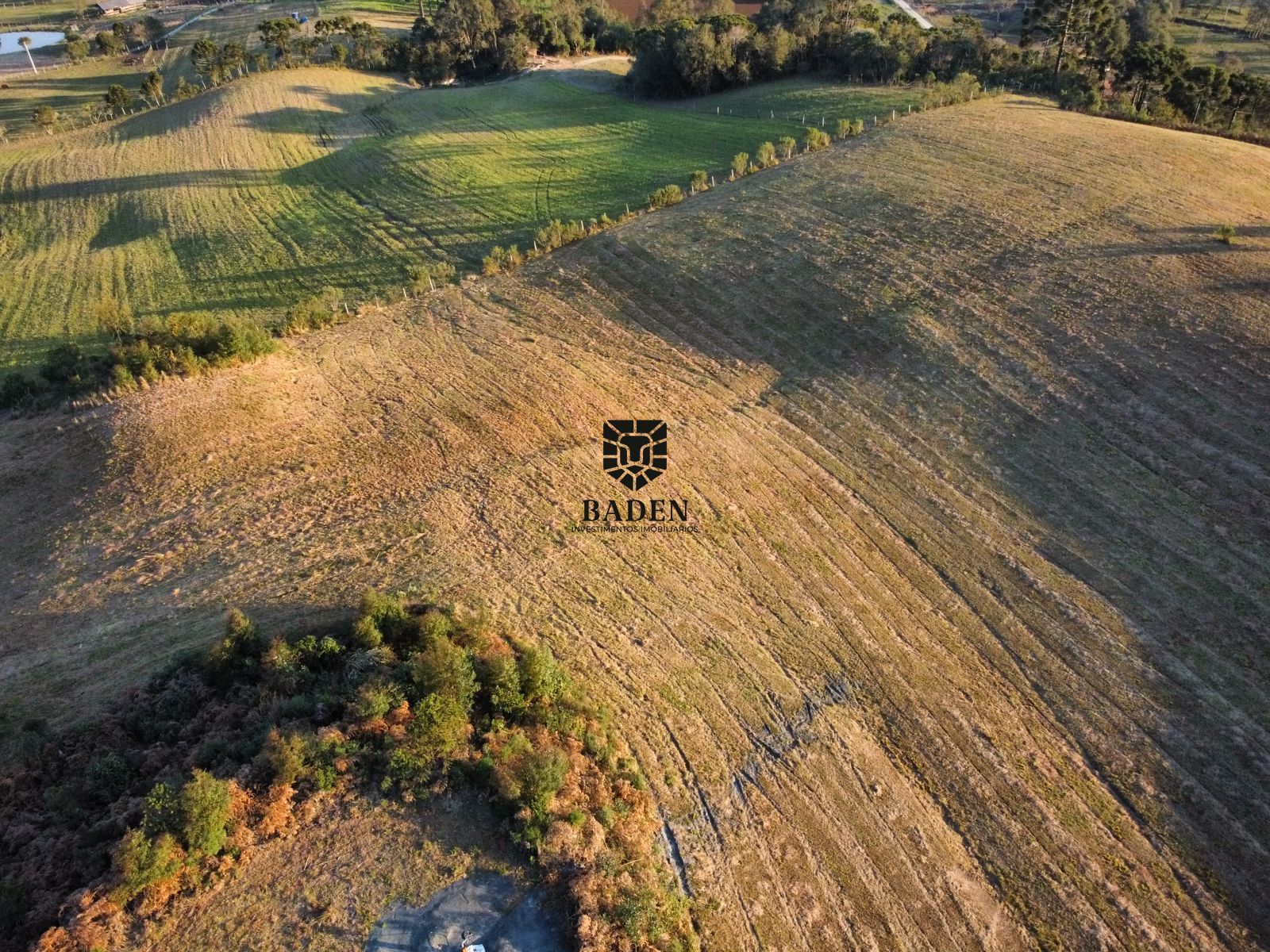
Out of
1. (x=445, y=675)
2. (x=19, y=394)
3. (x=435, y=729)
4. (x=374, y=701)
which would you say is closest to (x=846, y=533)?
(x=445, y=675)

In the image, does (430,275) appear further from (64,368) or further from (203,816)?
(203,816)

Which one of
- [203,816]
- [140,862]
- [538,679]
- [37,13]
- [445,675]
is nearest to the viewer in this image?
[140,862]

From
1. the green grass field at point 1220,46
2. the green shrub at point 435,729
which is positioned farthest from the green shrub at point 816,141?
the green grass field at point 1220,46

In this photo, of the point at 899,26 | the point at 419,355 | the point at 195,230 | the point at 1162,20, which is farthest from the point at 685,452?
the point at 1162,20

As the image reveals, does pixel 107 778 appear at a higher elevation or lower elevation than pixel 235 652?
lower

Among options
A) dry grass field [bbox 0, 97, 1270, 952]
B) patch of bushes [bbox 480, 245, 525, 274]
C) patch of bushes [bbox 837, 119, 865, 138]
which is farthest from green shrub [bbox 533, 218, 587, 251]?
patch of bushes [bbox 837, 119, 865, 138]

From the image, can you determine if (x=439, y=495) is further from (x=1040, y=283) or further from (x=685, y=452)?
(x=1040, y=283)
